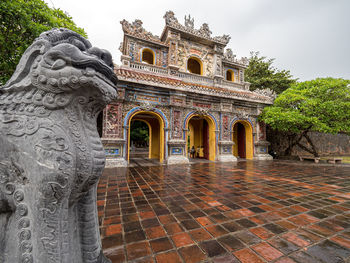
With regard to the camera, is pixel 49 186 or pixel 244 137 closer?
pixel 49 186

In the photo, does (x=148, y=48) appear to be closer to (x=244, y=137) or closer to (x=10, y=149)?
(x=244, y=137)

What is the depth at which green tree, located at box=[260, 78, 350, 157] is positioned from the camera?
322 inches

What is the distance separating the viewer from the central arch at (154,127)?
304 inches

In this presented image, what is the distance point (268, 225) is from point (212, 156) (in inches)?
302

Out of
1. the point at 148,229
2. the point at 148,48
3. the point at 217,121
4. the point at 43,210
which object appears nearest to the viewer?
the point at 43,210

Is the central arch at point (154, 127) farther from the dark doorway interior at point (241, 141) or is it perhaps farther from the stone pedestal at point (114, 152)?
the dark doorway interior at point (241, 141)

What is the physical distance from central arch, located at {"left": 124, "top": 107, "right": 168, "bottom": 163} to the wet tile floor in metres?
4.58

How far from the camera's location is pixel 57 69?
1067mm

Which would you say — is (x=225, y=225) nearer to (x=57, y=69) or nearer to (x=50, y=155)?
(x=50, y=155)

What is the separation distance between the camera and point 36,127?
1012mm

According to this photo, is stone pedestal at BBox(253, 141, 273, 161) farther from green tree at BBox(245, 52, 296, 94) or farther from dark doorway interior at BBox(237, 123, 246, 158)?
green tree at BBox(245, 52, 296, 94)

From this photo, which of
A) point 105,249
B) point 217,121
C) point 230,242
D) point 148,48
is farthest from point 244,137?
point 105,249

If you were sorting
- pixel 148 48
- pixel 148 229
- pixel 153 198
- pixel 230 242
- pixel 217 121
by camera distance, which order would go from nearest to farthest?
pixel 230 242 → pixel 148 229 → pixel 153 198 → pixel 217 121 → pixel 148 48

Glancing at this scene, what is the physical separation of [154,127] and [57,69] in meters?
10.7
